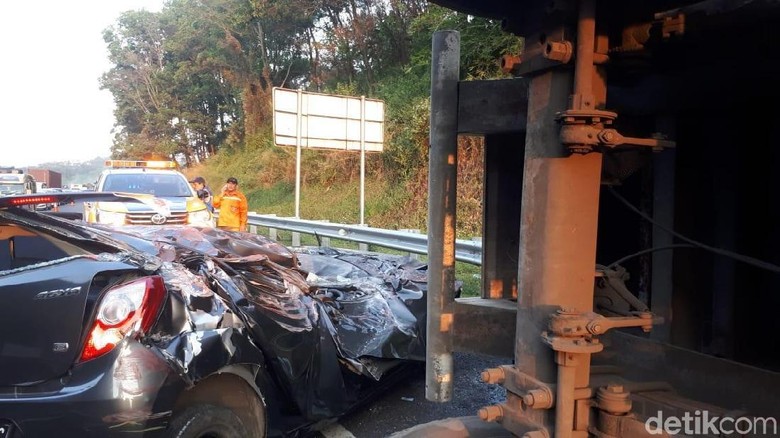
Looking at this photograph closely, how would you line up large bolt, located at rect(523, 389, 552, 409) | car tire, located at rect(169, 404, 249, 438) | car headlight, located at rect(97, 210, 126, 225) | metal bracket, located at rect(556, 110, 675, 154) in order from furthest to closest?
car headlight, located at rect(97, 210, 126, 225), car tire, located at rect(169, 404, 249, 438), large bolt, located at rect(523, 389, 552, 409), metal bracket, located at rect(556, 110, 675, 154)

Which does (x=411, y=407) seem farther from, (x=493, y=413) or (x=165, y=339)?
(x=493, y=413)

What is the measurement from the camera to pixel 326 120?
45.6ft

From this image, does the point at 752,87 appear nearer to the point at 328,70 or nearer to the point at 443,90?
the point at 443,90

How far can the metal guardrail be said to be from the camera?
703 centimetres

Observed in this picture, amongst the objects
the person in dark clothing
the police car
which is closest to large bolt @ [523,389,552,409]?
the police car

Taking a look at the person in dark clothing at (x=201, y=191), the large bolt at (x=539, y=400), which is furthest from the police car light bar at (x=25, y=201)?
the person in dark clothing at (x=201, y=191)

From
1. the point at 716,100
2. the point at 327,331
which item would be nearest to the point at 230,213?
the point at 327,331

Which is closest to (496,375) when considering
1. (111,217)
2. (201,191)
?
(111,217)

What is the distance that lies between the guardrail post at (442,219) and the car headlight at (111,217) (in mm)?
9330

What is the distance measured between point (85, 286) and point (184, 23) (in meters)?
40.7

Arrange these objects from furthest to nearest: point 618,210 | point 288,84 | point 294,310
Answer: point 288,84 < point 294,310 < point 618,210

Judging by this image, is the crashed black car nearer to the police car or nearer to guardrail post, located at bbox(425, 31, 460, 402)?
guardrail post, located at bbox(425, 31, 460, 402)

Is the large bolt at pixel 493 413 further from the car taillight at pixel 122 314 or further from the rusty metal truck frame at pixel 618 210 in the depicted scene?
the car taillight at pixel 122 314

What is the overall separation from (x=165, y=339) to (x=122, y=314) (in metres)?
0.21
